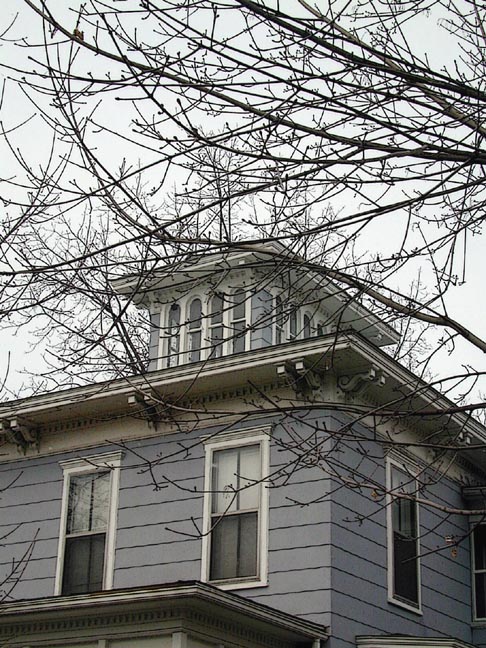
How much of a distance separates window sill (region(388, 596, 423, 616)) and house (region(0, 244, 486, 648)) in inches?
1.6

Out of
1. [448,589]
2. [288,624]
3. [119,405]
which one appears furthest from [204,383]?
[448,589]

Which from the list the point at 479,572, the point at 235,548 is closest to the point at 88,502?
the point at 235,548

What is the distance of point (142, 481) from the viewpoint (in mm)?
14898

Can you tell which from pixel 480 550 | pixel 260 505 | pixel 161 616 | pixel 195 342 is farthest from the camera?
pixel 195 342

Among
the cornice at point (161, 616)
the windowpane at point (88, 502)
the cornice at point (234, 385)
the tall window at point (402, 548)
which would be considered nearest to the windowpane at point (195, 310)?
the cornice at point (234, 385)

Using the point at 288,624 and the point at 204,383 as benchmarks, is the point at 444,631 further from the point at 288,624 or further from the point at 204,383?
the point at 204,383

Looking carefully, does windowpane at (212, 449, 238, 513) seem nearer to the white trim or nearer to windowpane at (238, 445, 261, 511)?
windowpane at (238, 445, 261, 511)

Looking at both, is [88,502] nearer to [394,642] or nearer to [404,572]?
[404,572]

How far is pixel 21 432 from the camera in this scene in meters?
16.1

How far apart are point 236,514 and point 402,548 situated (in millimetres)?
2390

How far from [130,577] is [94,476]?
1687 mm

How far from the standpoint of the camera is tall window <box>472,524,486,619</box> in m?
16.1

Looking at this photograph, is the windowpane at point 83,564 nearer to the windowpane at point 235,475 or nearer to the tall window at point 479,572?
the windowpane at point 235,475

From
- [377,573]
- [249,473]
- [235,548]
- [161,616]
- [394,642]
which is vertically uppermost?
[249,473]
